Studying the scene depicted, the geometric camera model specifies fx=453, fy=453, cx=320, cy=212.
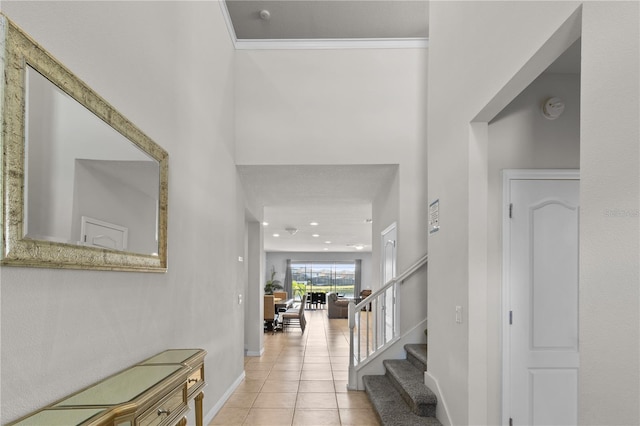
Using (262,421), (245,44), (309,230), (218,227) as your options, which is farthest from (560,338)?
(309,230)

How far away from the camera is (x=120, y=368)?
221 centimetres

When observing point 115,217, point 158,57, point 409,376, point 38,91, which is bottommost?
point 409,376

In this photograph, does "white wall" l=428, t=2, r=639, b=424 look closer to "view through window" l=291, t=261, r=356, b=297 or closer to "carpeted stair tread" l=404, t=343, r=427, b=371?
"carpeted stair tread" l=404, t=343, r=427, b=371

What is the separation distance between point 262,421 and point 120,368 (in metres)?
2.39

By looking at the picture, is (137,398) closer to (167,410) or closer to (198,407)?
(167,410)

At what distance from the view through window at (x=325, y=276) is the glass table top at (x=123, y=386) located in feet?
63.1

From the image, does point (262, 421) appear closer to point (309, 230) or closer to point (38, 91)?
point (38, 91)

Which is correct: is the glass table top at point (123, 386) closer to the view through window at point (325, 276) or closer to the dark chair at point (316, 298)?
the dark chair at point (316, 298)

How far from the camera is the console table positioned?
148 cm

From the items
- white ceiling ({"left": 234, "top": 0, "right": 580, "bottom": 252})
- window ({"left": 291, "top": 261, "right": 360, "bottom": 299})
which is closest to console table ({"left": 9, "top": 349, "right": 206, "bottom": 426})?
white ceiling ({"left": 234, "top": 0, "right": 580, "bottom": 252})

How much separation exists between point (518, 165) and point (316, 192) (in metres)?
4.14

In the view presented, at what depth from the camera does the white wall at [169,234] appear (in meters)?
1.55

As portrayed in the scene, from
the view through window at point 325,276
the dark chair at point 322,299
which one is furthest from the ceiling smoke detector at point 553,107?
the view through window at point 325,276

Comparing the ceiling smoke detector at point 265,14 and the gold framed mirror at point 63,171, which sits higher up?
the ceiling smoke detector at point 265,14
